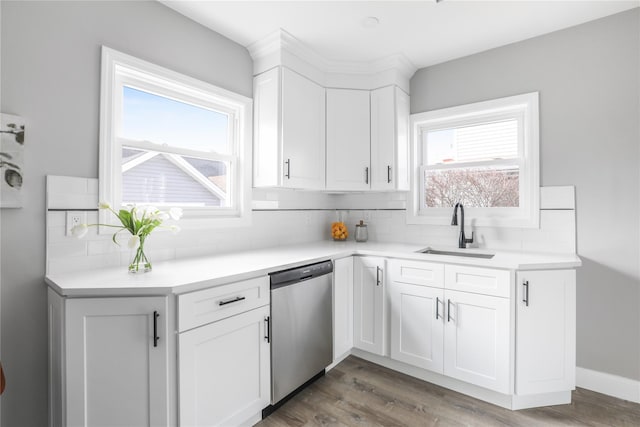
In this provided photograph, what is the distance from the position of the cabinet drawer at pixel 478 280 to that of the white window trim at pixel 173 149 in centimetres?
155

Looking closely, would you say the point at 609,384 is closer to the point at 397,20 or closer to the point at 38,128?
the point at 397,20

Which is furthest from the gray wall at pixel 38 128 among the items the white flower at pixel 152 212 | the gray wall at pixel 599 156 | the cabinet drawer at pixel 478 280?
the gray wall at pixel 599 156

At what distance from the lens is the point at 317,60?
270cm

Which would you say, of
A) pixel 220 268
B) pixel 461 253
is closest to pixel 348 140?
pixel 461 253

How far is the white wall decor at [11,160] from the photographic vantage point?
1457 mm

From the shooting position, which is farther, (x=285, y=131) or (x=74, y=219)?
(x=285, y=131)

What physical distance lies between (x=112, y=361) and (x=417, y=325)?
6.02ft

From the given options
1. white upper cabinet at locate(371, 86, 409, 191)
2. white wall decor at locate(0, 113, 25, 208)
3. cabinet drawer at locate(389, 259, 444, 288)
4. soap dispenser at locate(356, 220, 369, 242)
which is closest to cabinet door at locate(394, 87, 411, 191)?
white upper cabinet at locate(371, 86, 409, 191)

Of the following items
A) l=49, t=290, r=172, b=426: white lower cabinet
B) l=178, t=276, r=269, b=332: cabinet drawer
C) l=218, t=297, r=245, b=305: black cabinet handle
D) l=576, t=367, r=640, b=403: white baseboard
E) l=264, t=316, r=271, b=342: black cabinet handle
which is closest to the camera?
l=49, t=290, r=172, b=426: white lower cabinet

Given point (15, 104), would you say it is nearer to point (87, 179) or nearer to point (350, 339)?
point (87, 179)

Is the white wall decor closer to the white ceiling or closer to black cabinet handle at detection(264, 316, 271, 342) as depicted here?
the white ceiling

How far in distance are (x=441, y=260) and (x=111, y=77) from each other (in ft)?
7.54

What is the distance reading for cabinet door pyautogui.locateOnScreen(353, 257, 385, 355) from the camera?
2441 millimetres

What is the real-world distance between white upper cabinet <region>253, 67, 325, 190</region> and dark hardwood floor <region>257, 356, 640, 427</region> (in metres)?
1.51
